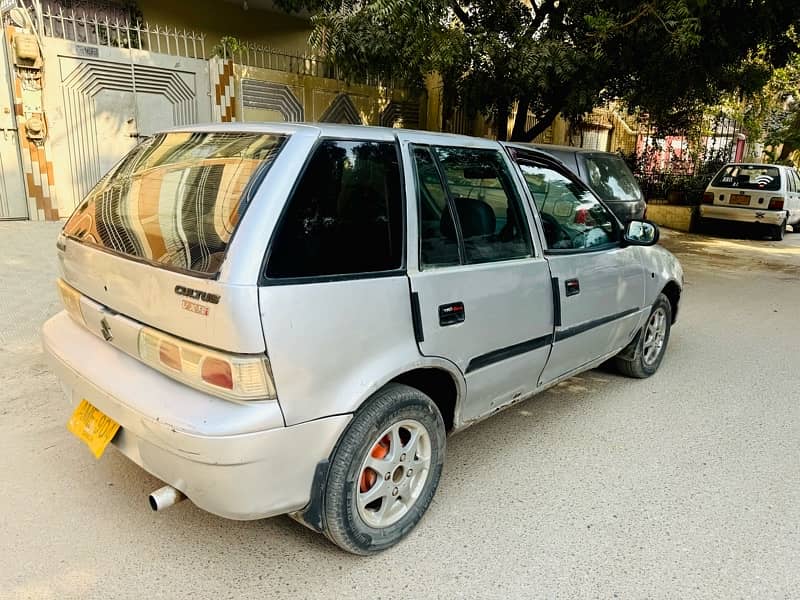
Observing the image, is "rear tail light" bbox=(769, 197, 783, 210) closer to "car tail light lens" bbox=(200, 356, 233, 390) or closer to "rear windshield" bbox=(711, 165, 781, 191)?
"rear windshield" bbox=(711, 165, 781, 191)

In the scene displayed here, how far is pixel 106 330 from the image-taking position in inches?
97.3

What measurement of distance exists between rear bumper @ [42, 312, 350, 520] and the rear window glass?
20.8 feet

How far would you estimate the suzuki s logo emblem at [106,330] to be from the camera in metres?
2.45

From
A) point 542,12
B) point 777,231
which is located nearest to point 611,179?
point 542,12

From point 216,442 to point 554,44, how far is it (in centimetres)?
830

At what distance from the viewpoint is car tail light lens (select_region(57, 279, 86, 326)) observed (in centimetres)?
269

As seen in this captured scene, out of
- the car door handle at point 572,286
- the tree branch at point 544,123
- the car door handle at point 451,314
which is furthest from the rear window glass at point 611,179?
the car door handle at point 451,314

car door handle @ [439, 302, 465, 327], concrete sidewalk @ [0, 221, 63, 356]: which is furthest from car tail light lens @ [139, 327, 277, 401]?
concrete sidewalk @ [0, 221, 63, 356]

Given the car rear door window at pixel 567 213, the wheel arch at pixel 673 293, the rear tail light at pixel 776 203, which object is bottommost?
the wheel arch at pixel 673 293

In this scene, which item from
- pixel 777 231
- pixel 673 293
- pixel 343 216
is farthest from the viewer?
pixel 777 231

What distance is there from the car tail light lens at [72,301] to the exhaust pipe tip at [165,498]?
96 centimetres

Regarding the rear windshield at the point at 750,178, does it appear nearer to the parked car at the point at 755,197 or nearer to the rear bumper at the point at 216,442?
the parked car at the point at 755,197

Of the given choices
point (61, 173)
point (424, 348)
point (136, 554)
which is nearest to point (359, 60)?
point (61, 173)

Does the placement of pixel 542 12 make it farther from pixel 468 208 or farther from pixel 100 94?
pixel 468 208
